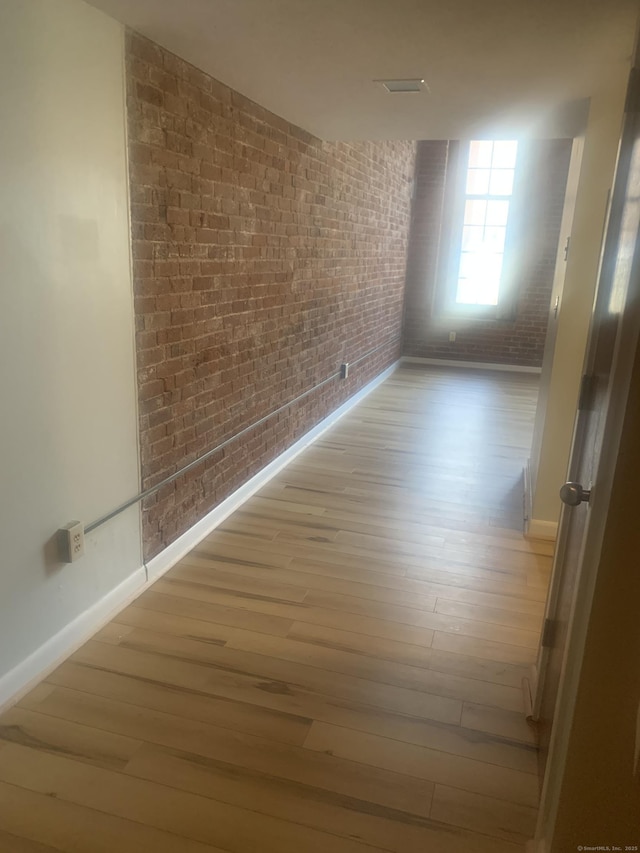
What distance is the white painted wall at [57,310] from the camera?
1.74 meters

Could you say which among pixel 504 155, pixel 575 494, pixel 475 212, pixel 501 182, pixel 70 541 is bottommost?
pixel 70 541

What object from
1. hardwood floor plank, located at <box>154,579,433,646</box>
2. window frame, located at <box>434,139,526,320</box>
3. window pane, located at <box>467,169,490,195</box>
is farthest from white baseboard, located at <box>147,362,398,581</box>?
window pane, located at <box>467,169,490,195</box>

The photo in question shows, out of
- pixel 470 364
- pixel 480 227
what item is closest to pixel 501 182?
pixel 480 227

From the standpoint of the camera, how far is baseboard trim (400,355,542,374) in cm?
769

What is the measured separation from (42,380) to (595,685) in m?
1.70

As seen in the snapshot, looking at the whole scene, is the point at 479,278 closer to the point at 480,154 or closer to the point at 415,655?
the point at 480,154

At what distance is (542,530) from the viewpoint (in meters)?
3.18

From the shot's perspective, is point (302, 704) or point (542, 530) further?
point (542, 530)

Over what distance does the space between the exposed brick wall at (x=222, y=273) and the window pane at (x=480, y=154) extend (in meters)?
3.18

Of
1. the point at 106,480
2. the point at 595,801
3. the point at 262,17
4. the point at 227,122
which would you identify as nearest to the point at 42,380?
the point at 106,480

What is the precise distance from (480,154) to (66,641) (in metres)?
7.19

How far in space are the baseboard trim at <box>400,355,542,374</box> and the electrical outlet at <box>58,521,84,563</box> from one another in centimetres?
611

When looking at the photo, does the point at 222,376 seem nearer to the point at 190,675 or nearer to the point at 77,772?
the point at 190,675

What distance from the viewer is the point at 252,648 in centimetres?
222
